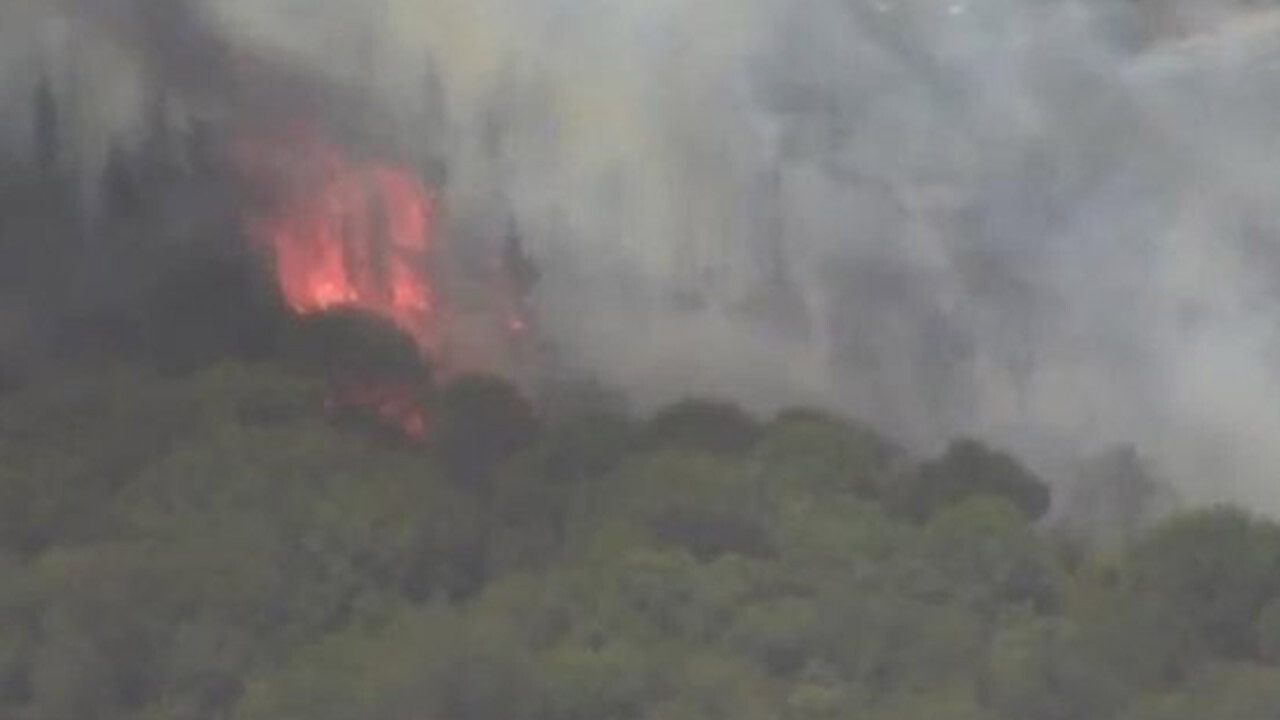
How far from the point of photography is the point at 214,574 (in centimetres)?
535

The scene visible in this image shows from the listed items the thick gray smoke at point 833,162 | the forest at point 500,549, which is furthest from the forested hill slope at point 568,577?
the thick gray smoke at point 833,162

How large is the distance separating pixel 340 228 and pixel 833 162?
33.2 inches

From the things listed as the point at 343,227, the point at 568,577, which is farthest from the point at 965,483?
the point at 343,227

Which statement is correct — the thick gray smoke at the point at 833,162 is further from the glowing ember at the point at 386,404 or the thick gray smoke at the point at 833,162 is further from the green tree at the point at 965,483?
the glowing ember at the point at 386,404

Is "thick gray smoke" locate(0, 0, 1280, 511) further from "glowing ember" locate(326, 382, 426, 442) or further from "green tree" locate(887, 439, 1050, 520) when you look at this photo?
"glowing ember" locate(326, 382, 426, 442)

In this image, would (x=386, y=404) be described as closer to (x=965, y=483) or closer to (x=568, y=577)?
(x=568, y=577)

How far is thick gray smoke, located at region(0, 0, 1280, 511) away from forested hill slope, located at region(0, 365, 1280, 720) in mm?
188

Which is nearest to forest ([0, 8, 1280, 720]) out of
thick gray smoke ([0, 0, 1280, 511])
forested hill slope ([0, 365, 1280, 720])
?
forested hill slope ([0, 365, 1280, 720])

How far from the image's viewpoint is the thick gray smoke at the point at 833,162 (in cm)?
564

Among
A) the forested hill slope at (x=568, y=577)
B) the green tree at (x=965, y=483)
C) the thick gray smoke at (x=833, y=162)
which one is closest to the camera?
the forested hill slope at (x=568, y=577)

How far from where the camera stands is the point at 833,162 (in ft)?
18.5

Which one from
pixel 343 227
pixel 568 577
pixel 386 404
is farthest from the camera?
Result: pixel 343 227

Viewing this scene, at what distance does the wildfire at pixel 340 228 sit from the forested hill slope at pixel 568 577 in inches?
8.3

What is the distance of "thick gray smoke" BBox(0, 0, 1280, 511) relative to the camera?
222 inches
